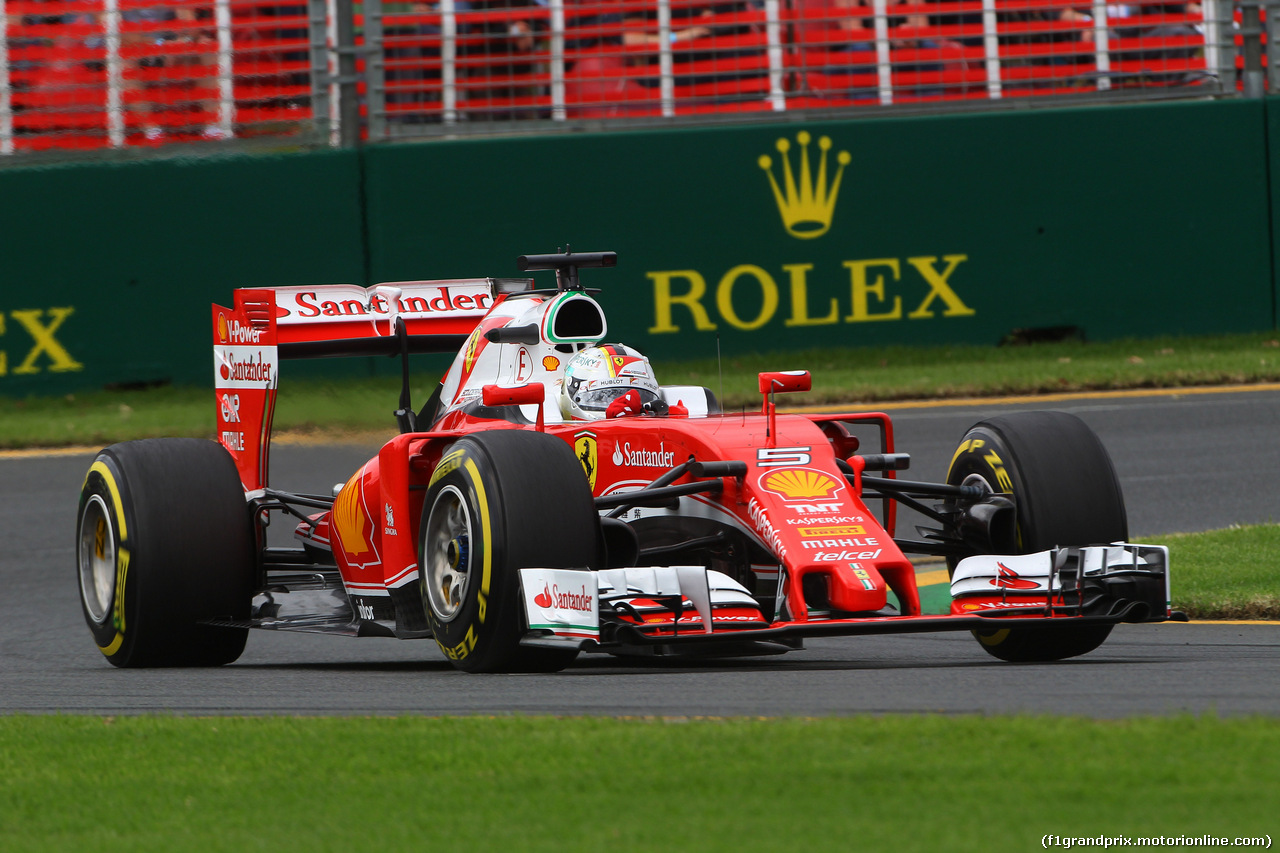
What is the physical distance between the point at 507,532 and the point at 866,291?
11.3m

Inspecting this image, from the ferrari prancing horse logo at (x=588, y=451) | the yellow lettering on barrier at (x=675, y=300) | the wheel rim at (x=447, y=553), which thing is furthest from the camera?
the yellow lettering on barrier at (x=675, y=300)

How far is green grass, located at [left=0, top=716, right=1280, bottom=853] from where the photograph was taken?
4098 millimetres

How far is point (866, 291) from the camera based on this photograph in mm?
17281

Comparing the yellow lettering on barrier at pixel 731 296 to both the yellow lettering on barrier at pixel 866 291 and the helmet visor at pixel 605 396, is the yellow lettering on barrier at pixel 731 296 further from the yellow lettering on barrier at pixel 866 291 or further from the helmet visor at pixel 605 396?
the helmet visor at pixel 605 396

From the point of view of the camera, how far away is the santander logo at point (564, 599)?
20.8 feet

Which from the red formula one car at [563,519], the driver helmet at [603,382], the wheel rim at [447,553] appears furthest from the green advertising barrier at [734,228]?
the wheel rim at [447,553]

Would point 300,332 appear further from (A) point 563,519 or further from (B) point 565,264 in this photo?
(A) point 563,519

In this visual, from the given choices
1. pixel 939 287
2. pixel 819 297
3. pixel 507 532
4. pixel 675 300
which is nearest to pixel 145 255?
pixel 675 300

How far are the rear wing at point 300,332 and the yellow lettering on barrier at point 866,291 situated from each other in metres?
8.22

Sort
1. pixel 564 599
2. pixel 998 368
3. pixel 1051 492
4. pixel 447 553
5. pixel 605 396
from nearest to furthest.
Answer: pixel 564 599 → pixel 447 553 → pixel 1051 492 → pixel 605 396 → pixel 998 368

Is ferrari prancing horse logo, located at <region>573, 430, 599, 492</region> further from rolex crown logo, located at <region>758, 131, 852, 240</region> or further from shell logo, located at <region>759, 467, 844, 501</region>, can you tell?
rolex crown logo, located at <region>758, 131, 852, 240</region>

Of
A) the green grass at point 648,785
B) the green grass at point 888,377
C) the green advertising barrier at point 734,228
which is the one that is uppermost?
the green advertising barrier at point 734,228

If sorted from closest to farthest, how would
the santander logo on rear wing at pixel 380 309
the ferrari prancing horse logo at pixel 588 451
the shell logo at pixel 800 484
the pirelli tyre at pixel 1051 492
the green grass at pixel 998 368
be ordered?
1. the shell logo at pixel 800 484
2. the pirelli tyre at pixel 1051 492
3. the ferrari prancing horse logo at pixel 588 451
4. the santander logo on rear wing at pixel 380 309
5. the green grass at pixel 998 368

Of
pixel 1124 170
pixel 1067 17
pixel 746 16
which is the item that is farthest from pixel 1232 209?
pixel 746 16
